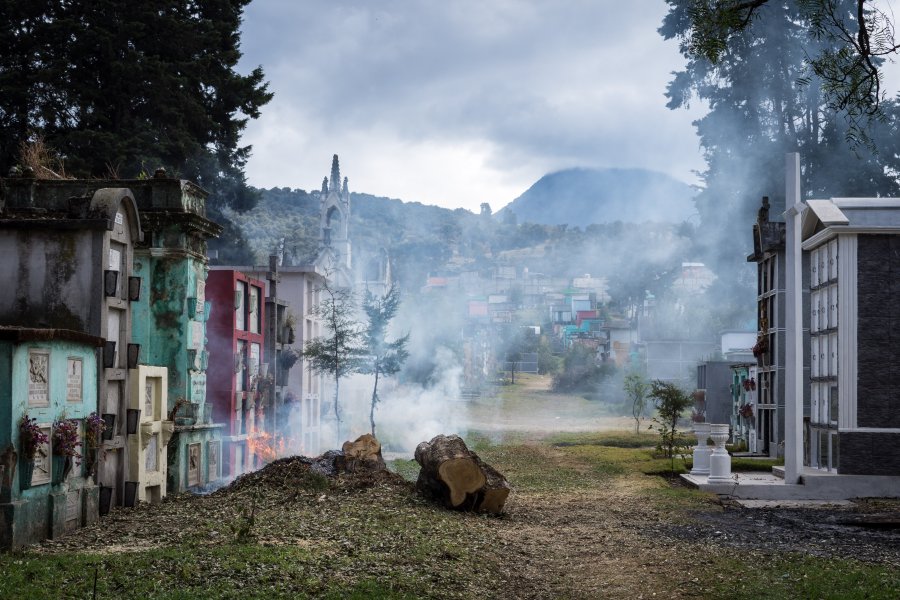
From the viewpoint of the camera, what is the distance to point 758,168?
60.8m

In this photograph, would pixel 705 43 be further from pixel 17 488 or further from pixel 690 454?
pixel 690 454

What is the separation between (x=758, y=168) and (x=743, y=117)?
4045 mm

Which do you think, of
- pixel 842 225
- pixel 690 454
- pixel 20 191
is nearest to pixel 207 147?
pixel 20 191

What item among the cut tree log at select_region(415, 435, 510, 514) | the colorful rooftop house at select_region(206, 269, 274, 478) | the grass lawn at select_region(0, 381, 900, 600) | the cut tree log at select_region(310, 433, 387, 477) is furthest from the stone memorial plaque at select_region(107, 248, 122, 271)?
the colorful rooftop house at select_region(206, 269, 274, 478)

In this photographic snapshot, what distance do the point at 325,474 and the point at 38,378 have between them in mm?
8381

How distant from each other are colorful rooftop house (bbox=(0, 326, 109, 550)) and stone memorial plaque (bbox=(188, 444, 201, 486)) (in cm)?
727

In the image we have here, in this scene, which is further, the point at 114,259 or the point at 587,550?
the point at 114,259

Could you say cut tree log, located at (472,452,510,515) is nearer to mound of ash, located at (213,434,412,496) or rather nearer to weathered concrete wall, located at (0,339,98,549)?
mound of ash, located at (213,434,412,496)

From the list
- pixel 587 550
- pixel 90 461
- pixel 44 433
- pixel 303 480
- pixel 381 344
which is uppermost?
pixel 381 344

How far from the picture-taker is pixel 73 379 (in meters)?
17.4

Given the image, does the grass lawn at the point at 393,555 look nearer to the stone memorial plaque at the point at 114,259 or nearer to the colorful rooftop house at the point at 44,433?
the colorful rooftop house at the point at 44,433

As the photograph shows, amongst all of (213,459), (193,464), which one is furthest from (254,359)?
(193,464)

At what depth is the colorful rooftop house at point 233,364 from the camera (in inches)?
1261

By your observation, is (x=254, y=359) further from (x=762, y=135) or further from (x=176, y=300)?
(x=762, y=135)
